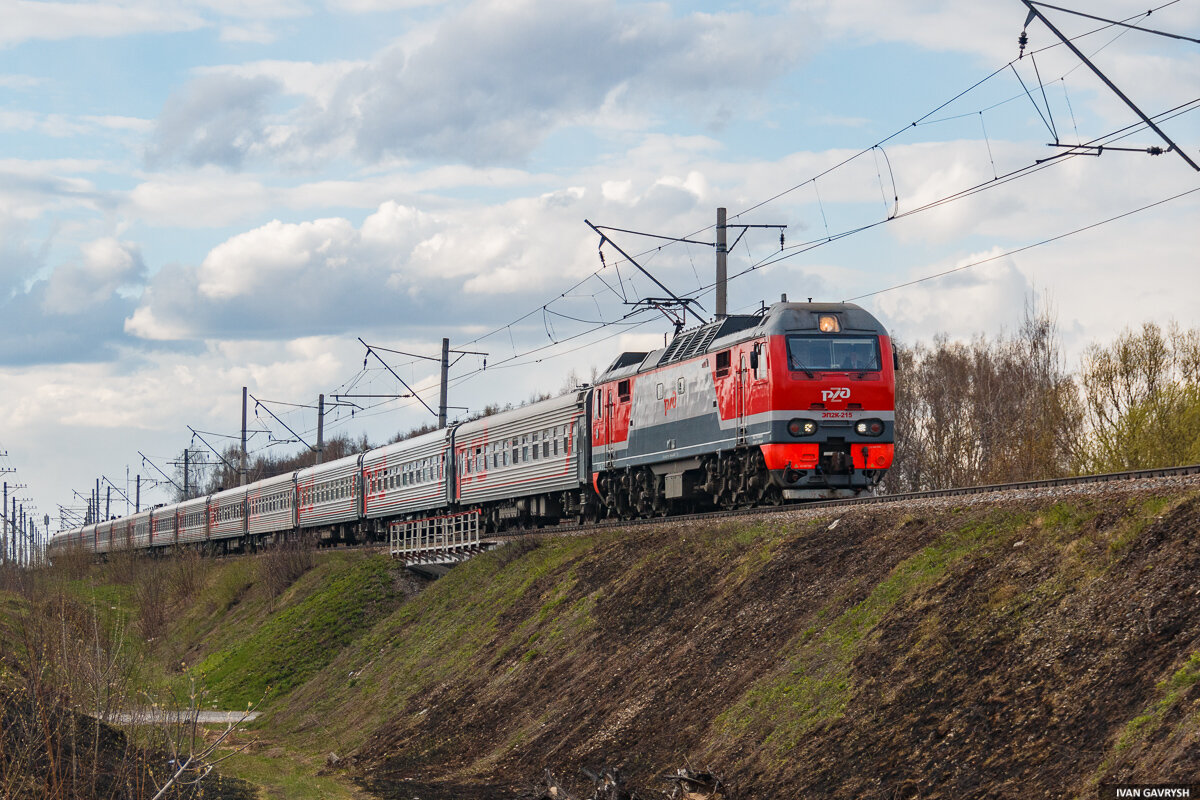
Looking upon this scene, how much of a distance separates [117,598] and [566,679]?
44.1m

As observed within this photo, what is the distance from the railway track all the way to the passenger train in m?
0.58

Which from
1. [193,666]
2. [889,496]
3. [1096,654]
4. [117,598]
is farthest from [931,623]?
[117,598]

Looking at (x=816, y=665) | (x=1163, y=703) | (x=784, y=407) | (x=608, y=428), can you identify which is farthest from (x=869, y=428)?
(x=1163, y=703)

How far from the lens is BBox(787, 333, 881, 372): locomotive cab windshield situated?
2403 centimetres

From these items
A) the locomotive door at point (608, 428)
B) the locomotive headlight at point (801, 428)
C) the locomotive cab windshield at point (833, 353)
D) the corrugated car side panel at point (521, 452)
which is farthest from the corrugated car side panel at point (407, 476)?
the locomotive headlight at point (801, 428)

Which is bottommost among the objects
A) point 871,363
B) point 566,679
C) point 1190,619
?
point 566,679

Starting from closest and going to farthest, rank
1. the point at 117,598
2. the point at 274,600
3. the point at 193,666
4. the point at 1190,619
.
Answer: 1. the point at 1190,619
2. the point at 193,666
3. the point at 274,600
4. the point at 117,598

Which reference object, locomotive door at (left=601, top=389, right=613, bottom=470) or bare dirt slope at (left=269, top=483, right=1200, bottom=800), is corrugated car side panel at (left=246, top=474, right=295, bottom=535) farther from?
bare dirt slope at (left=269, top=483, right=1200, bottom=800)

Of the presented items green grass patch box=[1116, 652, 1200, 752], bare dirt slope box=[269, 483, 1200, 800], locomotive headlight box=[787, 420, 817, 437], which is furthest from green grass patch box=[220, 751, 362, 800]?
green grass patch box=[1116, 652, 1200, 752]

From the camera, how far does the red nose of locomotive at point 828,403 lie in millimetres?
23797

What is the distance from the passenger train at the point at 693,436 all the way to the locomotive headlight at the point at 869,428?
0.02m

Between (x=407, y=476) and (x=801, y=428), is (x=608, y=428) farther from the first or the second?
(x=407, y=476)

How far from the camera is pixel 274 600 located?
4825cm

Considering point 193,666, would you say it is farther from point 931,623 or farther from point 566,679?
point 931,623
